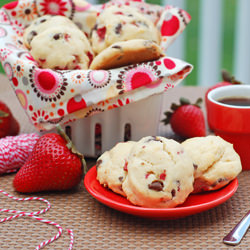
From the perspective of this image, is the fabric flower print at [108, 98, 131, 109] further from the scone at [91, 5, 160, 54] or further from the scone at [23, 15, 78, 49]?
the scone at [23, 15, 78, 49]

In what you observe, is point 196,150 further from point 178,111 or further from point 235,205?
point 178,111

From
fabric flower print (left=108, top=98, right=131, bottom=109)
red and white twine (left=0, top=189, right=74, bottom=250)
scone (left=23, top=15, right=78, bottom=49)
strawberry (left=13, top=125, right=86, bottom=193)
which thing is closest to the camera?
red and white twine (left=0, top=189, right=74, bottom=250)

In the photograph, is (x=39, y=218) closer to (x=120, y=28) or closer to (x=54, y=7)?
(x=120, y=28)

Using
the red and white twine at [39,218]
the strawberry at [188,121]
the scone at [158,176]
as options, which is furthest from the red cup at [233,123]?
the red and white twine at [39,218]

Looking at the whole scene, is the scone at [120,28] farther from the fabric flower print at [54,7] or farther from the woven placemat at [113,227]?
the woven placemat at [113,227]

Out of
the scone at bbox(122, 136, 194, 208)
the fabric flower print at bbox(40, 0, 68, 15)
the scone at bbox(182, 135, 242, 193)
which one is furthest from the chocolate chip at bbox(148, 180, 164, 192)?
the fabric flower print at bbox(40, 0, 68, 15)

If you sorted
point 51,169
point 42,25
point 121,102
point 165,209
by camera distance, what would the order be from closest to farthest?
1. point 165,209
2. point 51,169
3. point 121,102
4. point 42,25

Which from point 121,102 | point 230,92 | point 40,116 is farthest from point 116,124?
point 230,92
